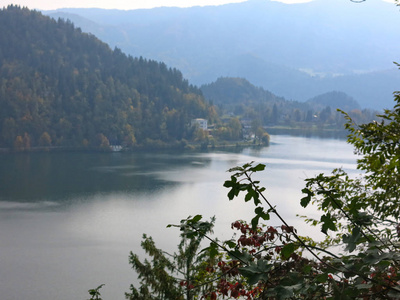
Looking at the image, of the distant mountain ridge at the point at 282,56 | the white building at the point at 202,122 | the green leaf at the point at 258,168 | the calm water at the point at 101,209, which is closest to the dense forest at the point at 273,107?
the white building at the point at 202,122

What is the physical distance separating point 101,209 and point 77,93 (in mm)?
36591

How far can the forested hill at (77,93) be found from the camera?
167 ft

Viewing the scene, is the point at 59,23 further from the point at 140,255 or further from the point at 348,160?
the point at 140,255

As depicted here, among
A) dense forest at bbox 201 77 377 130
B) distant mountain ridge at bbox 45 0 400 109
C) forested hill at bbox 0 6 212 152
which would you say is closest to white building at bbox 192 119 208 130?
forested hill at bbox 0 6 212 152

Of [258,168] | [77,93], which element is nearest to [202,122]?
[77,93]

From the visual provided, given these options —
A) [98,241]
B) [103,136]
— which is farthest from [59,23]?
[98,241]

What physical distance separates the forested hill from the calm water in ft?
37.2

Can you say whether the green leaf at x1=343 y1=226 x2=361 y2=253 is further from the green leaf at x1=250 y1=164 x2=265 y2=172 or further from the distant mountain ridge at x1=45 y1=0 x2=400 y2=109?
the distant mountain ridge at x1=45 y1=0 x2=400 y2=109

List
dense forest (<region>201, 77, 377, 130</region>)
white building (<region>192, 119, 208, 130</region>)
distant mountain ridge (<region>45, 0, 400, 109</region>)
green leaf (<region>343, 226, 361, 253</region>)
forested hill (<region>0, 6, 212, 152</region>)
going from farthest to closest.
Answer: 1. distant mountain ridge (<region>45, 0, 400, 109</region>)
2. dense forest (<region>201, 77, 377, 130</region>)
3. white building (<region>192, 119, 208, 130</region>)
4. forested hill (<region>0, 6, 212, 152</region>)
5. green leaf (<region>343, 226, 361, 253</region>)

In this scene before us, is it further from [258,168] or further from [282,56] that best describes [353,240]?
[282,56]

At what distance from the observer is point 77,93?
55625 millimetres

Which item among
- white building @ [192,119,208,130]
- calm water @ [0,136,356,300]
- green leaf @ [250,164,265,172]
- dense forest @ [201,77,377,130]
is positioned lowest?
calm water @ [0,136,356,300]

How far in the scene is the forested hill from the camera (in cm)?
5088

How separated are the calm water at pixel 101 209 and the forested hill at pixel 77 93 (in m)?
11.3
